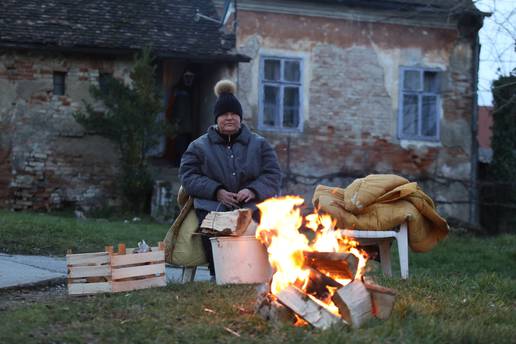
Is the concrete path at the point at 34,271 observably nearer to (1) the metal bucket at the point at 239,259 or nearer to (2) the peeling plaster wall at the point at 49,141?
(1) the metal bucket at the point at 239,259

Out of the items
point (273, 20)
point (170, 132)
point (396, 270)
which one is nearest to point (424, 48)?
point (273, 20)

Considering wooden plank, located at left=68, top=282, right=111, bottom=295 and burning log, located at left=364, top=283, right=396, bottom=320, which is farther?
wooden plank, located at left=68, top=282, right=111, bottom=295

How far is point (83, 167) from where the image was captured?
16281 millimetres

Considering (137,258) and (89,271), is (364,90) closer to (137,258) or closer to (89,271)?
(137,258)

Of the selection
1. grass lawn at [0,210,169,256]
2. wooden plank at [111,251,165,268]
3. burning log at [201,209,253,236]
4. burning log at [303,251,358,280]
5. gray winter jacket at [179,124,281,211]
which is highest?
gray winter jacket at [179,124,281,211]

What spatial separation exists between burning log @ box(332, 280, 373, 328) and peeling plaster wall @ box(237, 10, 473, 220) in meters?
12.0

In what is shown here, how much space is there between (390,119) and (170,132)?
5.20m

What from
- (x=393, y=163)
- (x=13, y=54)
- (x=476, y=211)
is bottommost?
(x=476, y=211)

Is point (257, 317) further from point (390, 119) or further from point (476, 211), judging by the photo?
point (476, 211)

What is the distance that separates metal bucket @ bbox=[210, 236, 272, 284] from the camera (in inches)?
238

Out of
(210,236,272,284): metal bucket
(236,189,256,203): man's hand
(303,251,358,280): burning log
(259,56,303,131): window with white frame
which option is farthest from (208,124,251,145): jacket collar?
(259,56,303,131): window with white frame

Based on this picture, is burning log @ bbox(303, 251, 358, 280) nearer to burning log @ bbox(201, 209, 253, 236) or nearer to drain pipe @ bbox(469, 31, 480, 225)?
burning log @ bbox(201, 209, 253, 236)

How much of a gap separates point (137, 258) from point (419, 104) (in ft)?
43.2

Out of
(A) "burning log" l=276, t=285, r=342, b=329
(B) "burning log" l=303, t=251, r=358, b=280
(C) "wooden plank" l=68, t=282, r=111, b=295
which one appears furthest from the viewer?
(C) "wooden plank" l=68, t=282, r=111, b=295
